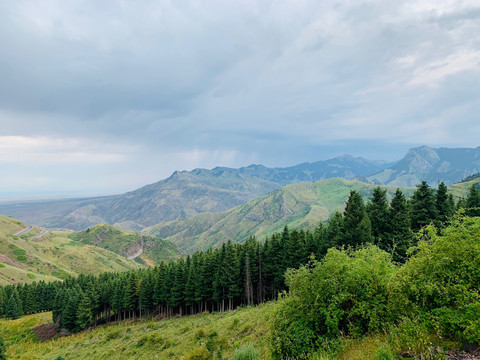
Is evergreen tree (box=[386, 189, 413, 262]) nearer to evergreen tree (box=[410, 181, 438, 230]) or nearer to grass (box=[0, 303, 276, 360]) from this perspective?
evergreen tree (box=[410, 181, 438, 230])

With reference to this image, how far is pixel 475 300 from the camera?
995 centimetres

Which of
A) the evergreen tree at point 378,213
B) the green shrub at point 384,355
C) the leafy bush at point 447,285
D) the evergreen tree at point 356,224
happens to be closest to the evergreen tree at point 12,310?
the evergreen tree at point 356,224

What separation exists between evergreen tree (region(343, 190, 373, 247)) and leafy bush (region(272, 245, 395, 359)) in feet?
82.4

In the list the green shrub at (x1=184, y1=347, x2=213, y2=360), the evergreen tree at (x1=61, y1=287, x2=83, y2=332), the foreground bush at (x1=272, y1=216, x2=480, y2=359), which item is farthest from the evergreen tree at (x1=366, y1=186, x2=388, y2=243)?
the evergreen tree at (x1=61, y1=287, x2=83, y2=332)

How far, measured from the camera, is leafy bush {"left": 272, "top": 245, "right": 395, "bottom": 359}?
13992 millimetres

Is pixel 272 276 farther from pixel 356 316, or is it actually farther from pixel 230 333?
pixel 356 316

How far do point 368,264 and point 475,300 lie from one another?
5.37m

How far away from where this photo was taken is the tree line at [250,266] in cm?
4256

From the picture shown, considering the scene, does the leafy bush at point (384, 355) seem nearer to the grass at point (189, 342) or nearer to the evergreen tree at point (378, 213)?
the grass at point (189, 342)

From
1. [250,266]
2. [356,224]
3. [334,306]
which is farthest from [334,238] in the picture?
[334,306]

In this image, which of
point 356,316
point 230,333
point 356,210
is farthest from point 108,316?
point 356,316

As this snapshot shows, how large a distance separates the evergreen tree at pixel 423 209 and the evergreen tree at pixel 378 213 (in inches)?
239

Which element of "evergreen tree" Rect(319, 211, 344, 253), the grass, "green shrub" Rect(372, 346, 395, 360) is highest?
"green shrub" Rect(372, 346, 395, 360)

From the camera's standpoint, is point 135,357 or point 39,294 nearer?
point 135,357
